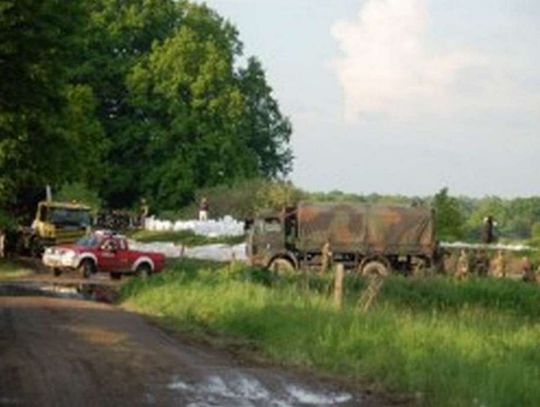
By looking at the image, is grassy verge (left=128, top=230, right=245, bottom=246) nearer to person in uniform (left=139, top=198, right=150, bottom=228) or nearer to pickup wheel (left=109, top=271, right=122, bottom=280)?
person in uniform (left=139, top=198, right=150, bottom=228)

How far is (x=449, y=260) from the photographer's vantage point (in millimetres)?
50938

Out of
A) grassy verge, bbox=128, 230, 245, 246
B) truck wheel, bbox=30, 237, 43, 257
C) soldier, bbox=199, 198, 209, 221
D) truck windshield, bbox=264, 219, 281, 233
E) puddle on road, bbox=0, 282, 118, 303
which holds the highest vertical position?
soldier, bbox=199, 198, 209, 221

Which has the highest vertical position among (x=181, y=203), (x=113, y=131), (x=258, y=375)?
(x=113, y=131)

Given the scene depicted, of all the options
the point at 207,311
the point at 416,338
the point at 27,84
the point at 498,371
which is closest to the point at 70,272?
the point at 27,84

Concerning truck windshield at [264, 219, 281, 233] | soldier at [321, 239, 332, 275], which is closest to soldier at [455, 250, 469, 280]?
soldier at [321, 239, 332, 275]

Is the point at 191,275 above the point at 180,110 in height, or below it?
below

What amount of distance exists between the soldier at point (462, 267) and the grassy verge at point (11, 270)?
16448 mm

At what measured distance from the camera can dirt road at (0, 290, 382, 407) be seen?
13.4 meters

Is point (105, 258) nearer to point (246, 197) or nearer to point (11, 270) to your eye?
point (11, 270)

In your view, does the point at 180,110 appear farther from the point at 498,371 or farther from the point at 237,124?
the point at 498,371

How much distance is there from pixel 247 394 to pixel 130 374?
6.64ft

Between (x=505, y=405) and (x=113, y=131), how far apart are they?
69.3m

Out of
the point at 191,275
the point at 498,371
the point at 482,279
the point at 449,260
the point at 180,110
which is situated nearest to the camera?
the point at 498,371

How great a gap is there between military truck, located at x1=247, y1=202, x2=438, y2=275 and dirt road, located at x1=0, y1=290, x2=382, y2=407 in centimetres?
2614
